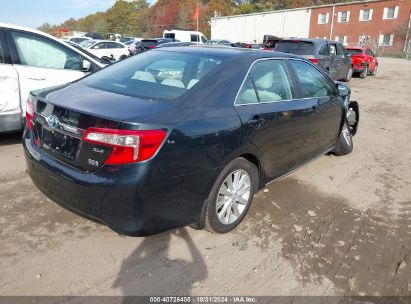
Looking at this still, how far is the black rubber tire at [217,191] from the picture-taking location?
119 inches

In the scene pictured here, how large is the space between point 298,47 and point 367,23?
44.3m

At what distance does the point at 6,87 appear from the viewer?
500 cm

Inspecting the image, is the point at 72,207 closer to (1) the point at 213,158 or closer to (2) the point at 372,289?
(1) the point at 213,158

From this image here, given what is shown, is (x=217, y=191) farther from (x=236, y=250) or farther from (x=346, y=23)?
(x=346, y=23)

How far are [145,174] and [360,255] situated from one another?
1.98 meters

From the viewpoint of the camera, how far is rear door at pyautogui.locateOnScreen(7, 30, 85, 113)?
5.13m

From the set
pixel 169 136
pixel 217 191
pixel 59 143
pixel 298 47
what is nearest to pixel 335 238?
pixel 217 191

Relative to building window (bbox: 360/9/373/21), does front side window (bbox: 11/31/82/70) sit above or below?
below

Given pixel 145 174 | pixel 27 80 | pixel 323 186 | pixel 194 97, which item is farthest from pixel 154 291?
pixel 27 80

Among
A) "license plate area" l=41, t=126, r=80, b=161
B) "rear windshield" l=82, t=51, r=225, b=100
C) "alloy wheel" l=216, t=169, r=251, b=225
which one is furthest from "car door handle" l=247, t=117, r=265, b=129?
"license plate area" l=41, t=126, r=80, b=161

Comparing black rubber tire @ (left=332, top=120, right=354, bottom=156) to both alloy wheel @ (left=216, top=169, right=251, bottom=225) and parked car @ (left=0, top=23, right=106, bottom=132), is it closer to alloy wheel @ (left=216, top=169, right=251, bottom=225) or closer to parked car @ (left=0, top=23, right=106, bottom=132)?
alloy wheel @ (left=216, top=169, right=251, bottom=225)

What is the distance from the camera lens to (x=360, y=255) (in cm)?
315

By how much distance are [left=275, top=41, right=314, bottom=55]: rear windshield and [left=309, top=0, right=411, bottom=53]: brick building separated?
4020 centimetres

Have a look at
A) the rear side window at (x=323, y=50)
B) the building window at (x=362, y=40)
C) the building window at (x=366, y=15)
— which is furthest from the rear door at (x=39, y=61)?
the building window at (x=366, y=15)
